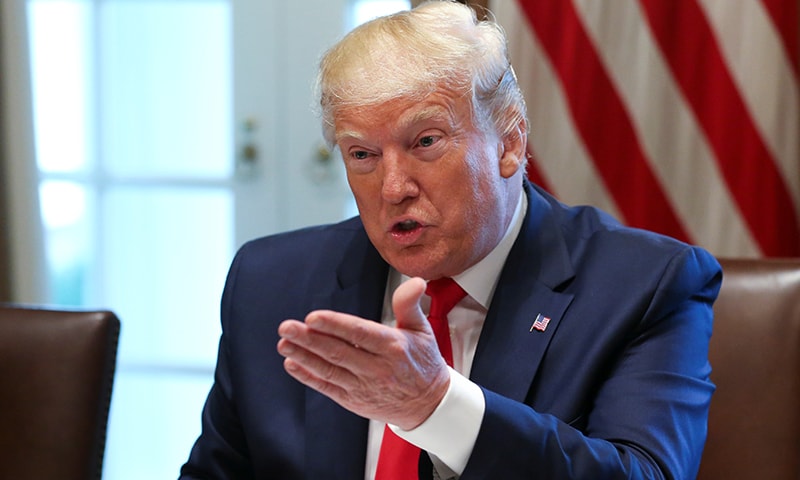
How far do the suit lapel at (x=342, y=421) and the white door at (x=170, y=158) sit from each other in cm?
137

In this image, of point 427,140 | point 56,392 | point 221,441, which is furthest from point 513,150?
point 56,392

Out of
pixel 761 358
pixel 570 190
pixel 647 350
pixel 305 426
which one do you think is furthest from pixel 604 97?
pixel 305 426

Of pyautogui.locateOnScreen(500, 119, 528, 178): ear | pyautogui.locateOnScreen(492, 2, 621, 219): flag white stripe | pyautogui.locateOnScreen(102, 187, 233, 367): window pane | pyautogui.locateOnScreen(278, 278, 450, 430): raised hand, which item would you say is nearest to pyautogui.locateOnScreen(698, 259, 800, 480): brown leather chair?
pyautogui.locateOnScreen(500, 119, 528, 178): ear

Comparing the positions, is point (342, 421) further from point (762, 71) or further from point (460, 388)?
point (762, 71)

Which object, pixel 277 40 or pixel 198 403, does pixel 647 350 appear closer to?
pixel 277 40

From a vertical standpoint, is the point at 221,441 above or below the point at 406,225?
below

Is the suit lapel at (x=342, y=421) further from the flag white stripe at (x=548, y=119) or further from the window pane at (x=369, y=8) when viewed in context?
the window pane at (x=369, y=8)

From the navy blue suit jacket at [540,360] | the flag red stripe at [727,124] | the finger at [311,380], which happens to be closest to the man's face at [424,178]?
the navy blue suit jacket at [540,360]

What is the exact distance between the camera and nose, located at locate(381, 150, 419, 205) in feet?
5.18

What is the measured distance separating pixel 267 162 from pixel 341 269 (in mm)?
1422

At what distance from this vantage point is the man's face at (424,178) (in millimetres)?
1578

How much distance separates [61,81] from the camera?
10.7 feet

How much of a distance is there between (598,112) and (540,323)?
1.21 meters

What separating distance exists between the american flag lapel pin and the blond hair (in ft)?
1.04
